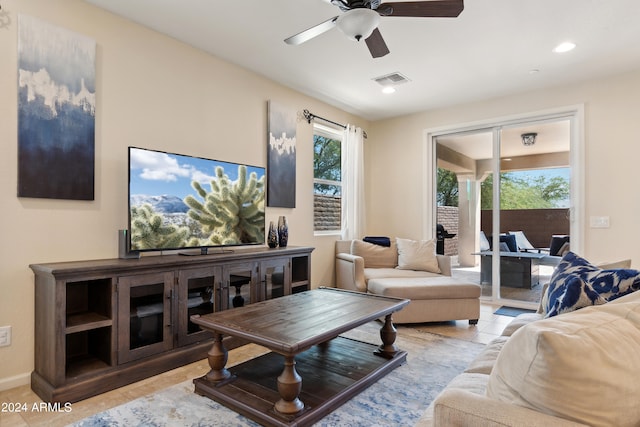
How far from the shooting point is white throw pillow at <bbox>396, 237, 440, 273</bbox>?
433 centimetres

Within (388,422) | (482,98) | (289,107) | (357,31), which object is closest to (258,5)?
(357,31)

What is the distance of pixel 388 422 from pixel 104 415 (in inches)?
60.6

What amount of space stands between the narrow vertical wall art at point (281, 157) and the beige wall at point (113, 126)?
95 millimetres

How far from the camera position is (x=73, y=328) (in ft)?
→ 7.09

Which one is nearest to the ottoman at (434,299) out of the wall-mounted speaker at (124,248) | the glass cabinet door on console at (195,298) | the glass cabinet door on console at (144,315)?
the glass cabinet door on console at (195,298)

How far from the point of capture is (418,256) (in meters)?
4.39

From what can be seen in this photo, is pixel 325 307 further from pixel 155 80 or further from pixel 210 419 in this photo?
pixel 155 80

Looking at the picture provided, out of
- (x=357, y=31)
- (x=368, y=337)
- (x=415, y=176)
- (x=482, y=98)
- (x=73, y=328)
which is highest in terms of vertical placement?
(x=482, y=98)

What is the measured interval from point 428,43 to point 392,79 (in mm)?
829

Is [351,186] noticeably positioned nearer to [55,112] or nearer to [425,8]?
[425,8]

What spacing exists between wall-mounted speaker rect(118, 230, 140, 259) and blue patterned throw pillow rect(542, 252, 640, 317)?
260 centimetres

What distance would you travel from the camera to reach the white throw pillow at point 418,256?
4.33 m

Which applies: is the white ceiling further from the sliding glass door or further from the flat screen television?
the flat screen television

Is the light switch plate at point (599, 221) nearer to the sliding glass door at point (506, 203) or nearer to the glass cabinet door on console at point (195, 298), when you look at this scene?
the sliding glass door at point (506, 203)
